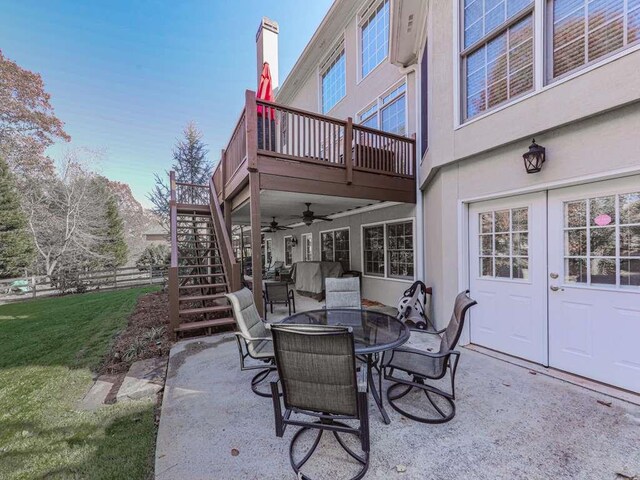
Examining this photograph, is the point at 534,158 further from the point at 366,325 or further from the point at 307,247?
the point at 307,247

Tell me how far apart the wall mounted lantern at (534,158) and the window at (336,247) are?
222 inches

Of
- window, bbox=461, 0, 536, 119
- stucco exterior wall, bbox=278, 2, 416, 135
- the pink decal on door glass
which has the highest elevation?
stucco exterior wall, bbox=278, 2, 416, 135

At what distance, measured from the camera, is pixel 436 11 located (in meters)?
4.61

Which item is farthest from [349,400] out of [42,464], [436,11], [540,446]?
[436,11]

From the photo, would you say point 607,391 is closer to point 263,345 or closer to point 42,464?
point 263,345

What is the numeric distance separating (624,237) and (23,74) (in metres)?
21.1

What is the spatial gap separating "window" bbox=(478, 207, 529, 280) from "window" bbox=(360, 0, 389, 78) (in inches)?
209

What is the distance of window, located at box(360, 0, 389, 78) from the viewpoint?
7117mm

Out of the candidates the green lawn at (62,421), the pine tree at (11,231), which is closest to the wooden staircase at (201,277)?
the green lawn at (62,421)

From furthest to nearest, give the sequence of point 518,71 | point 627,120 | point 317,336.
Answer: point 518,71
point 627,120
point 317,336

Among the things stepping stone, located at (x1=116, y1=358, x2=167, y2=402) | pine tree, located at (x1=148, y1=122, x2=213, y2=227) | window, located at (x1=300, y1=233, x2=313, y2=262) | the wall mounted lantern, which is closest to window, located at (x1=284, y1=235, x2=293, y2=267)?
window, located at (x1=300, y1=233, x2=313, y2=262)

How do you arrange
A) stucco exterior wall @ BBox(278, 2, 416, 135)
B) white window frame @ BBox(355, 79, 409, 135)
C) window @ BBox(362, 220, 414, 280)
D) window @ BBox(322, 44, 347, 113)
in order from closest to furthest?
stucco exterior wall @ BBox(278, 2, 416, 135) → white window frame @ BBox(355, 79, 409, 135) → window @ BBox(362, 220, 414, 280) → window @ BBox(322, 44, 347, 113)

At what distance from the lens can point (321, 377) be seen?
189 centimetres

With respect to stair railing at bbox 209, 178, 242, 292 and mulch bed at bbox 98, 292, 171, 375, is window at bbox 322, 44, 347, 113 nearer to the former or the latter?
stair railing at bbox 209, 178, 242, 292
